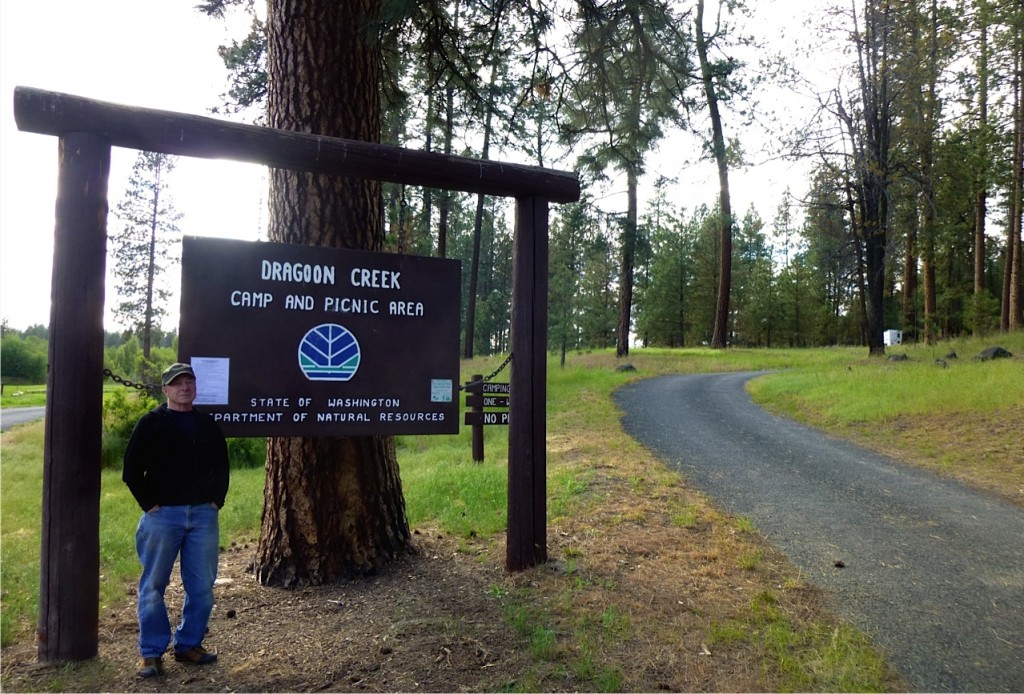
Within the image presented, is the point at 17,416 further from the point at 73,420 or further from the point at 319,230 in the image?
the point at 73,420

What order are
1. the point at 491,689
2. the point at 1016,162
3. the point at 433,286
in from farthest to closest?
the point at 1016,162
the point at 433,286
the point at 491,689

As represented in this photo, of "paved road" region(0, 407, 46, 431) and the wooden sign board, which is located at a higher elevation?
the wooden sign board

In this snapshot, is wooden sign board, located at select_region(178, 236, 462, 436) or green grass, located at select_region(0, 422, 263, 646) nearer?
wooden sign board, located at select_region(178, 236, 462, 436)

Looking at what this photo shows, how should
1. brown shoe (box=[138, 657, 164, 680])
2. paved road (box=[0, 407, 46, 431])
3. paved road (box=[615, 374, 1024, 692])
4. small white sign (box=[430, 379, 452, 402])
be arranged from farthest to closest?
paved road (box=[0, 407, 46, 431]), small white sign (box=[430, 379, 452, 402]), paved road (box=[615, 374, 1024, 692]), brown shoe (box=[138, 657, 164, 680])

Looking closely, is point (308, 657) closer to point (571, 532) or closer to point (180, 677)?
point (180, 677)

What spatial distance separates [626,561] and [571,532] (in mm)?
799

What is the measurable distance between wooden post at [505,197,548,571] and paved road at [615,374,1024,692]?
2016 millimetres

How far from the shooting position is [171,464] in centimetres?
359

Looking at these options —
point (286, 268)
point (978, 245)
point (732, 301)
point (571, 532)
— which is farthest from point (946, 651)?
point (732, 301)

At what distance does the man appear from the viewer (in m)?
3.55

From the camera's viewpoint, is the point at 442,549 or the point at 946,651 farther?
the point at 442,549

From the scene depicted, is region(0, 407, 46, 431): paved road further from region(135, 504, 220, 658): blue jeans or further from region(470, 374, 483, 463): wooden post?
region(135, 504, 220, 658): blue jeans

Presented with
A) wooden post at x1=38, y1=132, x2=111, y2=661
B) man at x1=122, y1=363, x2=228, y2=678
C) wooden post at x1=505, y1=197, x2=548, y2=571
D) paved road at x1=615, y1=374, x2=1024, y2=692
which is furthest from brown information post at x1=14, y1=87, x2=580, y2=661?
paved road at x1=615, y1=374, x2=1024, y2=692

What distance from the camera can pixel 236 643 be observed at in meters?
4.00
